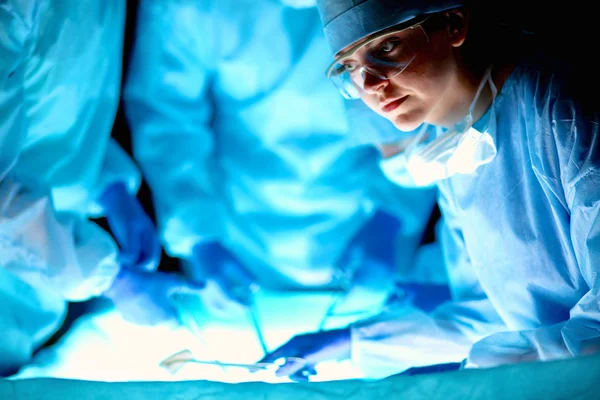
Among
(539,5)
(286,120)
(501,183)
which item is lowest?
(501,183)

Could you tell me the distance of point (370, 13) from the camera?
3.74 ft

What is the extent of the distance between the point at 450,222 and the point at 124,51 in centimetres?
102

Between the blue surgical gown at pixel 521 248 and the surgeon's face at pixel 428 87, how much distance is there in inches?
3.7

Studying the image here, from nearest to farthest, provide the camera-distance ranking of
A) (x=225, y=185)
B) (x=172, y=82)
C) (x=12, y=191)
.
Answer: (x=12, y=191) → (x=172, y=82) → (x=225, y=185)

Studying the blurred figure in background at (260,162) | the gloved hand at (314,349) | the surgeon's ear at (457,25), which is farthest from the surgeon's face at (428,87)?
the gloved hand at (314,349)

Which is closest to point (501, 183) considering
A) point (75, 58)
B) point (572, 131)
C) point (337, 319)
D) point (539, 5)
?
point (572, 131)

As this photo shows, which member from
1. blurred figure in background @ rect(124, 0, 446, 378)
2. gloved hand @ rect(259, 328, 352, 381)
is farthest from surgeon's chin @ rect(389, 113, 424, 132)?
gloved hand @ rect(259, 328, 352, 381)

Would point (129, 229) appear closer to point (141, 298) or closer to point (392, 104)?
point (141, 298)

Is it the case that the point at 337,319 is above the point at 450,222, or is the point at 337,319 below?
below

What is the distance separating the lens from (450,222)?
160 centimetres

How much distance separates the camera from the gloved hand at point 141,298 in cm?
151

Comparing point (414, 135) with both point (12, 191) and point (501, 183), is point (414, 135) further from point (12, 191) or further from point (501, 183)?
point (12, 191)

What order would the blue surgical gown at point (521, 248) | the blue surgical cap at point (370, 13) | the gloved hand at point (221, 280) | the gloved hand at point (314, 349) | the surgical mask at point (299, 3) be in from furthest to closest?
1. the gloved hand at point (221, 280)
2. the surgical mask at point (299, 3)
3. the gloved hand at point (314, 349)
4. the blue surgical cap at point (370, 13)
5. the blue surgical gown at point (521, 248)

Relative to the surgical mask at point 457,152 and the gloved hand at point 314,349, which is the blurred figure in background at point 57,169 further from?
the surgical mask at point 457,152
